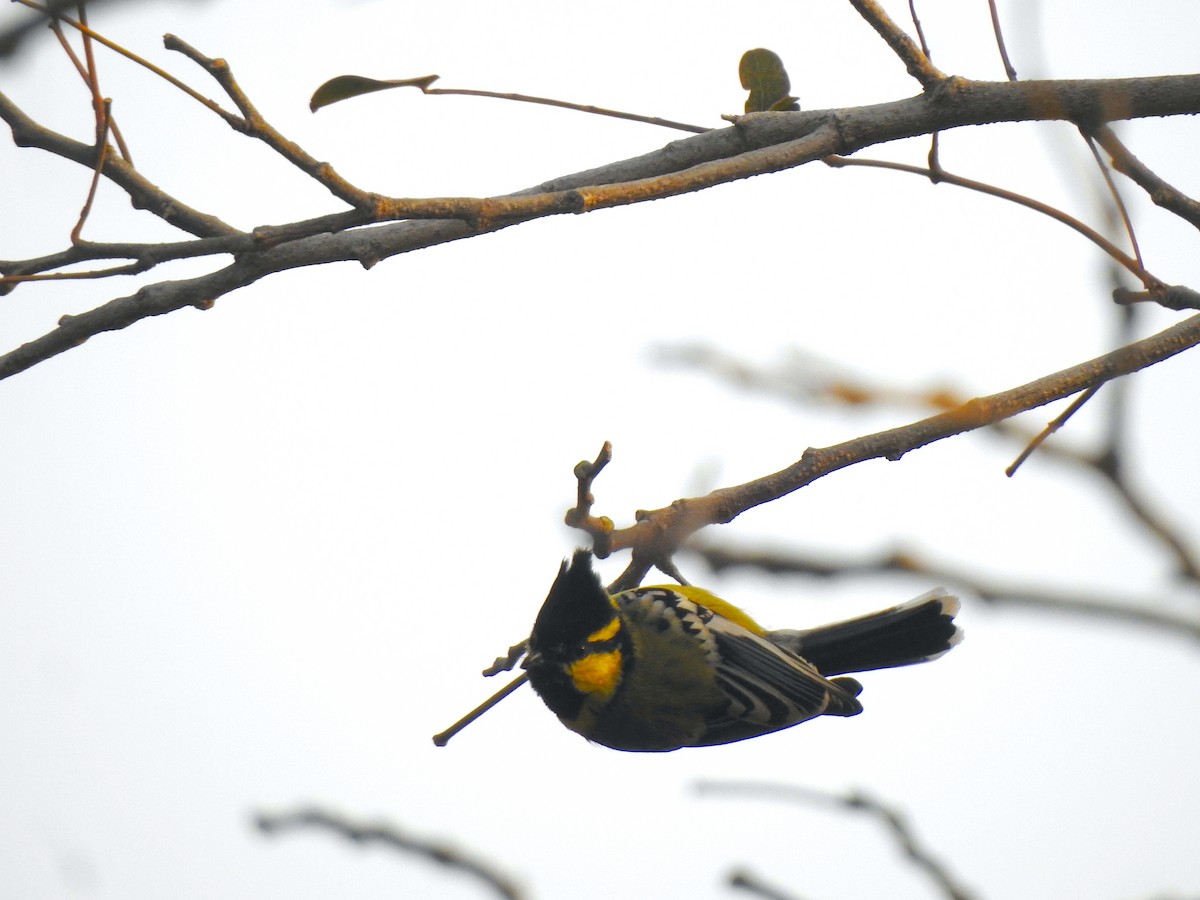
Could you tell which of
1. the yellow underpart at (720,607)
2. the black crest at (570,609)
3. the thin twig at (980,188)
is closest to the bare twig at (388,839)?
the thin twig at (980,188)

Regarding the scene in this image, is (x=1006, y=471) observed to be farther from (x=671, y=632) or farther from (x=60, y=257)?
(x=671, y=632)

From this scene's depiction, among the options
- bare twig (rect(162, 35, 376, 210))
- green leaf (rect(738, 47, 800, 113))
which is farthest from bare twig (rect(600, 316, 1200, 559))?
green leaf (rect(738, 47, 800, 113))

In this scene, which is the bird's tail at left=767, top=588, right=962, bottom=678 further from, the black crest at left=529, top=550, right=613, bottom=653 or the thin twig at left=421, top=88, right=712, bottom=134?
the thin twig at left=421, top=88, right=712, bottom=134

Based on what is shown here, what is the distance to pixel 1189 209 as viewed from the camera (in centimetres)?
232

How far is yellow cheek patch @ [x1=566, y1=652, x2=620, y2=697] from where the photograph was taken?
4285 mm

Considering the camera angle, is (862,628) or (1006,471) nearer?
(1006,471)

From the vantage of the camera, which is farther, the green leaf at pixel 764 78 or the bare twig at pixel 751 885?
the green leaf at pixel 764 78

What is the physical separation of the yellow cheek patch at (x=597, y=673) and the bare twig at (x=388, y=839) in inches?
97.6

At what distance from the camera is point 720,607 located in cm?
489

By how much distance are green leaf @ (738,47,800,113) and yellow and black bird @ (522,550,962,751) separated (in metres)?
1.81

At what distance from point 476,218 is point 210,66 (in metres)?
0.45

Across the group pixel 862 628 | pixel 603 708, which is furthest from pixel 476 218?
pixel 862 628

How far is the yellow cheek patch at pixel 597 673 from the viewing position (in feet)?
14.1

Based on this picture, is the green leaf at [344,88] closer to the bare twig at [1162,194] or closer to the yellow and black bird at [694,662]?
the bare twig at [1162,194]
